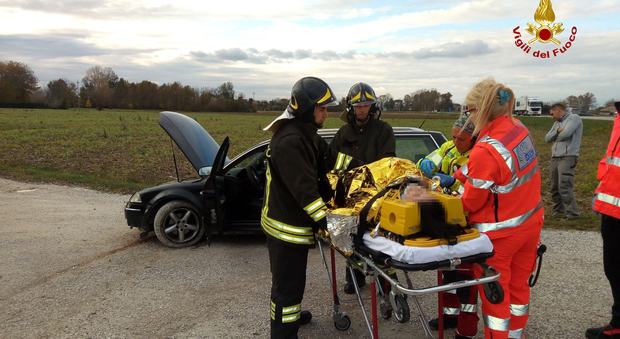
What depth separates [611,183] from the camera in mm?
3391

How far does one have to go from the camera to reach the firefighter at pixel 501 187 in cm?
261

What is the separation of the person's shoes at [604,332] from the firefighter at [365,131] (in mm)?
2048

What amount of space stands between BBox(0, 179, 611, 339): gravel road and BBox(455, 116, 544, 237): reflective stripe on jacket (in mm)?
1460

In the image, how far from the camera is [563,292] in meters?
4.39

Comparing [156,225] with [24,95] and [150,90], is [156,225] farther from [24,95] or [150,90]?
[24,95]

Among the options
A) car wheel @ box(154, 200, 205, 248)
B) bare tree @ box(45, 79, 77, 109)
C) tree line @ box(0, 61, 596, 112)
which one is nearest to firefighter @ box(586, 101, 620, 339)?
car wheel @ box(154, 200, 205, 248)

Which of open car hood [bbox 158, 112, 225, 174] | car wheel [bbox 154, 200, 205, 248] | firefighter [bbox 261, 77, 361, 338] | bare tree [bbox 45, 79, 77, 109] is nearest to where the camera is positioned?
firefighter [bbox 261, 77, 361, 338]

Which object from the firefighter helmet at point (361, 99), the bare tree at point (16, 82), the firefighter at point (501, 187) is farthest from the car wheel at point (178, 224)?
the bare tree at point (16, 82)

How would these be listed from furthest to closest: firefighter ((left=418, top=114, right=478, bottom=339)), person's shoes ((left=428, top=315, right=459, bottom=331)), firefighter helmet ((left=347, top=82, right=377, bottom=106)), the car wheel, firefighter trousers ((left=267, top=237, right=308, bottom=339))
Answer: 1. the car wheel
2. firefighter helmet ((left=347, top=82, right=377, bottom=106))
3. person's shoes ((left=428, top=315, right=459, bottom=331))
4. firefighter ((left=418, top=114, right=478, bottom=339))
5. firefighter trousers ((left=267, top=237, right=308, bottom=339))

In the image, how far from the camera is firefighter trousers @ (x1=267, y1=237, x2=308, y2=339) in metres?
3.04

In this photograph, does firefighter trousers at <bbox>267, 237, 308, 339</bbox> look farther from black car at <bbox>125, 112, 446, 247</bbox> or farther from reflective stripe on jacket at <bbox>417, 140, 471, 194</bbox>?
black car at <bbox>125, 112, 446, 247</bbox>

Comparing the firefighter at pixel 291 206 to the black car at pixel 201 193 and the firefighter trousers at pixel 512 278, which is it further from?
the black car at pixel 201 193

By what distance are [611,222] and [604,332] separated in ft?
2.99

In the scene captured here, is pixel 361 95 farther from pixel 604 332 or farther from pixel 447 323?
pixel 604 332
